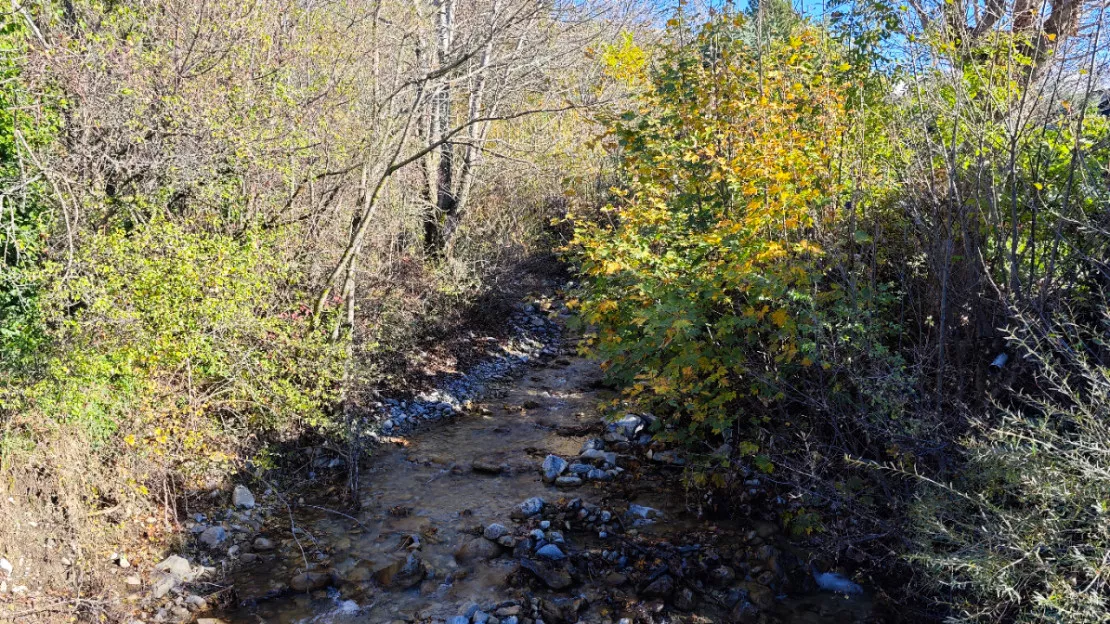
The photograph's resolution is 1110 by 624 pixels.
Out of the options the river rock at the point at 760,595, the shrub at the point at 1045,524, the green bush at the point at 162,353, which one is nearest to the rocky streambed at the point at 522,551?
the river rock at the point at 760,595

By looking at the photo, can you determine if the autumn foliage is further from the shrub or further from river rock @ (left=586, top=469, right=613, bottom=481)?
the shrub

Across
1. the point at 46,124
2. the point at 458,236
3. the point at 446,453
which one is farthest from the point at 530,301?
the point at 46,124

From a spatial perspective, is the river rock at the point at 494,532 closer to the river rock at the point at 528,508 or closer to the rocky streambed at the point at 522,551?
the rocky streambed at the point at 522,551

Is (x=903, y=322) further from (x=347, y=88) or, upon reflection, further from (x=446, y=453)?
(x=347, y=88)

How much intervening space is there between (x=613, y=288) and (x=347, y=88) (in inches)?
162

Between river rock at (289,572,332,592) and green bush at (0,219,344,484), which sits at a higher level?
green bush at (0,219,344,484)

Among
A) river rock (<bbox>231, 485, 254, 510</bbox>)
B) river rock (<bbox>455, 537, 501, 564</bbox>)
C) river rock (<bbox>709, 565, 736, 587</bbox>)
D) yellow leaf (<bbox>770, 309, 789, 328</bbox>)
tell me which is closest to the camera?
yellow leaf (<bbox>770, 309, 789, 328</bbox>)

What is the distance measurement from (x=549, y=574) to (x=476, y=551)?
2.43ft

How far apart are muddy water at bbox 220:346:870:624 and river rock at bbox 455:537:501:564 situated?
7 cm

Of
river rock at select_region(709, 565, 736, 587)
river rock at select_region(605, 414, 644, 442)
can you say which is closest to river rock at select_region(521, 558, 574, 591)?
river rock at select_region(709, 565, 736, 587)

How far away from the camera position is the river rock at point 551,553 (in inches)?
224

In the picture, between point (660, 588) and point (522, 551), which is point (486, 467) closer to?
point (522, 551)

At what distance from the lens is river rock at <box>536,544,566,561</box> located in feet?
18.6

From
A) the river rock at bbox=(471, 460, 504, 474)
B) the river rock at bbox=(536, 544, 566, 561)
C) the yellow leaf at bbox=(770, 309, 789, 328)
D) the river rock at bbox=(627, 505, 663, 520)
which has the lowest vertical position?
the river rock at bbox=(471, 460, 504, 474)
